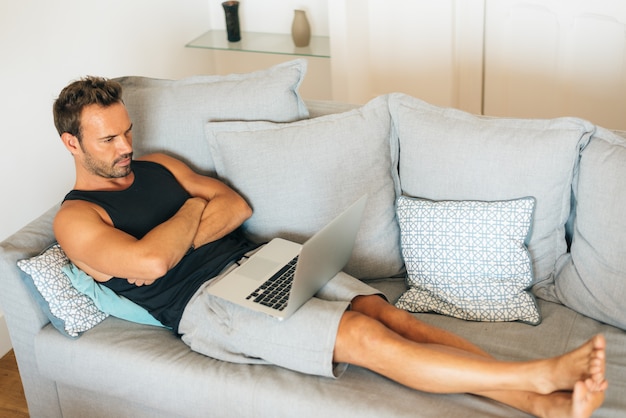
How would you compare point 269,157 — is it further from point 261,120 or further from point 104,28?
point 104,28

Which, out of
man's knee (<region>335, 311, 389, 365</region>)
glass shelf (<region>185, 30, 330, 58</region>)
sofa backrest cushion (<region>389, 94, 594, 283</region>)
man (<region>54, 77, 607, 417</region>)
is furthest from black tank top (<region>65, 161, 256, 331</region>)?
glass shelf (<region>185, 30, 330, 58</region>)

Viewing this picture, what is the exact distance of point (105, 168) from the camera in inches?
83.0

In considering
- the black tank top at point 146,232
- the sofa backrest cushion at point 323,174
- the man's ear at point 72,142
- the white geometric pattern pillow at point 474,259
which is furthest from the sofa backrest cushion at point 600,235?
the man's ear at point 72,142

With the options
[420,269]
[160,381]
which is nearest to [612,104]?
[420,269]

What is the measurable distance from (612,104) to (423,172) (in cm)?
148

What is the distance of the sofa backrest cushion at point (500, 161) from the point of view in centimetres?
204

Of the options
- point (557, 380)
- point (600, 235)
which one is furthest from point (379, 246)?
point (557, 380)

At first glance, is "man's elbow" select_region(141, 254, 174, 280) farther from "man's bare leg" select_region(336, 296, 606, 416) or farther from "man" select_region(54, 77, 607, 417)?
"man's bare leg" select_region(336, 296, 606, 416)

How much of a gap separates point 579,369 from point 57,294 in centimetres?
130

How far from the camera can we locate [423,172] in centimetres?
217

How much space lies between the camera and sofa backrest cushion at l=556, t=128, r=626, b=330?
6.43 ft

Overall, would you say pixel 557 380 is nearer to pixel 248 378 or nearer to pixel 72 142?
pixel 248 378

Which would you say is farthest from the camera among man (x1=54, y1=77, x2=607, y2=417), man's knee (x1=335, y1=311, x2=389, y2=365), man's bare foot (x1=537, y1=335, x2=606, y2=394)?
man's knee (x1=335, y1=311, x2=389, y2=365)

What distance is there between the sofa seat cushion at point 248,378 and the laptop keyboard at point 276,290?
16 centimetres
